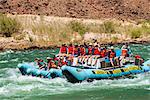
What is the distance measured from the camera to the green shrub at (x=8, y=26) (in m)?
79.4

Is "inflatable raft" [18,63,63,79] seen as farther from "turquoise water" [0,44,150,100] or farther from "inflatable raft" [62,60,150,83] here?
"inflatable raft" [62,60,150,83]

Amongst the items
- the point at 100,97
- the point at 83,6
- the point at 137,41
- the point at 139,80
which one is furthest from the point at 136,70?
the point at 83,6

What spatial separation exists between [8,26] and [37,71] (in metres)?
46.9

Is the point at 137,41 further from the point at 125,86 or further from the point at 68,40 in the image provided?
the point at 125,86

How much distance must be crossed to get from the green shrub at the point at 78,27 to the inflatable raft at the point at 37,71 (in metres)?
51.0

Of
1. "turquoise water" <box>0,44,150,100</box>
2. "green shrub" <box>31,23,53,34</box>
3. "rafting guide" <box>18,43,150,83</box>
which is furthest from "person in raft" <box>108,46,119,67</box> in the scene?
"green shrub" <box>31,23,53,34</box>

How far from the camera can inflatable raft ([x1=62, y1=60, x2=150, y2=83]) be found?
31.2 meters

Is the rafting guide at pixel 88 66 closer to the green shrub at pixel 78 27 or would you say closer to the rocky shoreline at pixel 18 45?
the rocky shoreline at pixel 18 45

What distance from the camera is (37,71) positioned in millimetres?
34312

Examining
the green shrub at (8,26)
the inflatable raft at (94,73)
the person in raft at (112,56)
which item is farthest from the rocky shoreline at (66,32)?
the inflatable raft at (94,73)

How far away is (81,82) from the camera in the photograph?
3167cm

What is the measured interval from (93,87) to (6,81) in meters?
6.96

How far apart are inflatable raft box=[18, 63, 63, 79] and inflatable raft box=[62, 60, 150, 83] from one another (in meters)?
1.32

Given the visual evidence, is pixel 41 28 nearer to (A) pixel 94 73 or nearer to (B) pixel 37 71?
(B) pixel 37 71
